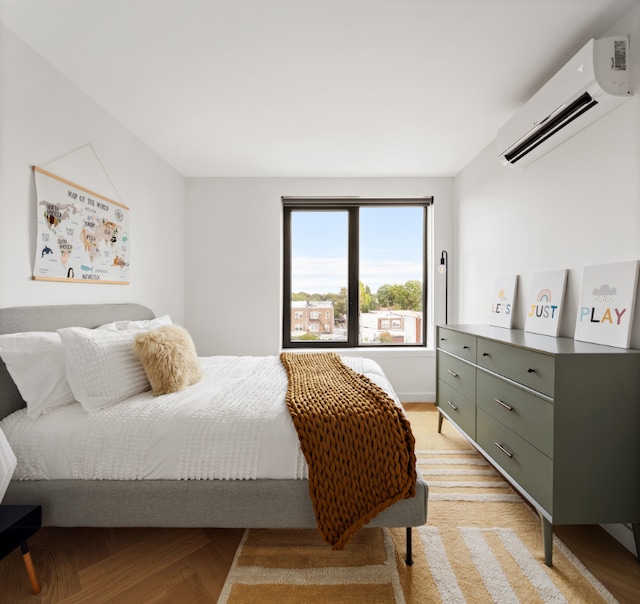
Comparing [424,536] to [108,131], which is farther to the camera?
[108,131]

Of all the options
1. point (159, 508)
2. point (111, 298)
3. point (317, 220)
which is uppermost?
point (317, 220)

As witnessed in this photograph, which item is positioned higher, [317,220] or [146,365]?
[317,220]

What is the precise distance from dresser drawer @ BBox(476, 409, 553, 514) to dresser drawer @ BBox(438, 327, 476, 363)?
14.5 inches

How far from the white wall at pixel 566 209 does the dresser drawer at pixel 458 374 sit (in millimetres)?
553

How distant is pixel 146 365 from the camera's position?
1917 mm

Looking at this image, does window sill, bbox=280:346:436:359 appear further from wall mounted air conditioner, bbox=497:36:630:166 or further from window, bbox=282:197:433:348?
wall mounted air conditioner, bbox=497:36:630:166

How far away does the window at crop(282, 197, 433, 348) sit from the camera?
14.0ft

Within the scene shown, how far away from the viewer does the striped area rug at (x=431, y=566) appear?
1.45m

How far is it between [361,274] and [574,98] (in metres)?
2.64

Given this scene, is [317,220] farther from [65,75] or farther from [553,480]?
[553,480]

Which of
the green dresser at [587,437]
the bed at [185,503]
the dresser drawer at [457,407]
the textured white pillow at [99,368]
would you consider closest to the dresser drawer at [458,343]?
the dresser drawer at [457,407]

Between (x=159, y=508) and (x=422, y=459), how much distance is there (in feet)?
5.73

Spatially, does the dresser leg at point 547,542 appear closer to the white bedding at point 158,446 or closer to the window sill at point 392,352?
the white bedding at point 158,446

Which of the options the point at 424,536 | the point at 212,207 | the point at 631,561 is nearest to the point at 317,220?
the point at 212,207
